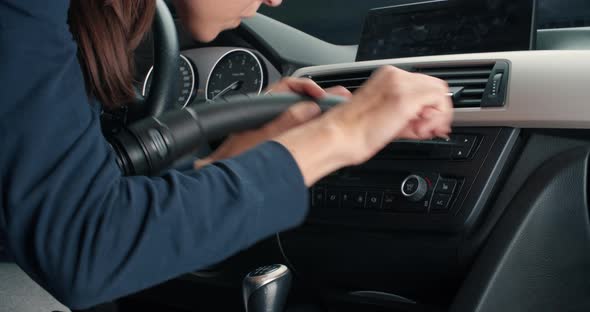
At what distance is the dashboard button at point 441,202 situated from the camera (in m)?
0.88

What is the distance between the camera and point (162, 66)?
76 centimetres

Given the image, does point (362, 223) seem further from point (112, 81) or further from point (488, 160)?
point (112, 81)

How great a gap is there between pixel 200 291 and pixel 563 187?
70cm

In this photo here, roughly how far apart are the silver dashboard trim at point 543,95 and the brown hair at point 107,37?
0.49m

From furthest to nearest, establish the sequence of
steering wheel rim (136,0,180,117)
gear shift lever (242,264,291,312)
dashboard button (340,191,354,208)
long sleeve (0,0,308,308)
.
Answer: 1. dashboard button (340,191,354,208)
2. gear shift lever (242,264,291,312)
3. steering wheel rim (136,0,180,117)
4. long sleeve (0,0,308,308)

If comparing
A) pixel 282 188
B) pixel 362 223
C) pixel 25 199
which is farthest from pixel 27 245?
pixel 362 223

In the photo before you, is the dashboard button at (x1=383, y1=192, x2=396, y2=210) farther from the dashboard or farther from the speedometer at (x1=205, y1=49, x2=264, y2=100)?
the speedometer at (x1=205, y1=49, x2=264, y2=100)

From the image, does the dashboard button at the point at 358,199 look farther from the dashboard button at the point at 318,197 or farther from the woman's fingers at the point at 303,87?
the woman's fingers at the point at 303,87

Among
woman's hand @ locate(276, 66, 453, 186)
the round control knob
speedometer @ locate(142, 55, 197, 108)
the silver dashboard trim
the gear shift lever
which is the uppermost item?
the silver dashboard trim

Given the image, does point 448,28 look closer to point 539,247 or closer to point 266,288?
point 539,247

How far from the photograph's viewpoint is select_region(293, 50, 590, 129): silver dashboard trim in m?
0.80

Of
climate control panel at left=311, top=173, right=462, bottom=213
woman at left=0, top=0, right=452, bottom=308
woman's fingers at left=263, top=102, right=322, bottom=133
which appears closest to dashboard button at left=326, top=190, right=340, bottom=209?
climate control panel at left=311, top=173, right=462, bottom=213

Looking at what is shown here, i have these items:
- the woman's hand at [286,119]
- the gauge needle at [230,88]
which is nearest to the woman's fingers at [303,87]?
the woman's hand at [286,119]

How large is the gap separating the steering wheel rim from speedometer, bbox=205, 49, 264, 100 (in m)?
0.51
